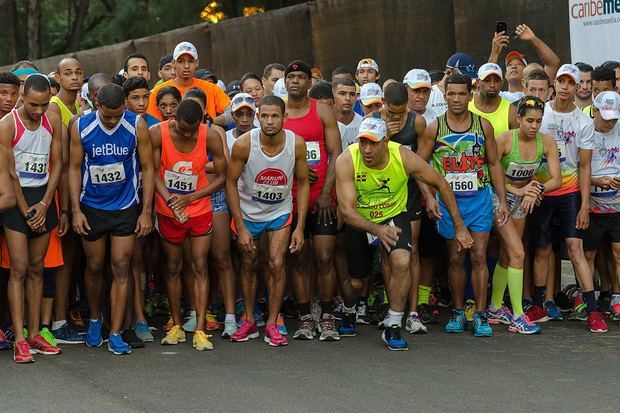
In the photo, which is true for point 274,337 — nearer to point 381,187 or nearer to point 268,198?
point 268,198

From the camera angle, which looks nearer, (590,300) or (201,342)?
(201,342)

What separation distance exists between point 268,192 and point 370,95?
1810mm

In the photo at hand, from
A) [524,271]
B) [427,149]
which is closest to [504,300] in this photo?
[524,271]

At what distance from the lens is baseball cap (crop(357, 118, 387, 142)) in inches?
365

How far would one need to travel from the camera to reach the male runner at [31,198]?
9117 millimetres

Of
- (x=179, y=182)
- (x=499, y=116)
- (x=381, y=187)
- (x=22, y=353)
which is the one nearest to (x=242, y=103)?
(x=179, y=182)

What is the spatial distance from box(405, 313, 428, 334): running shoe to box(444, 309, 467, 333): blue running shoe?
21 cm

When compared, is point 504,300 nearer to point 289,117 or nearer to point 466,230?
point 466,230

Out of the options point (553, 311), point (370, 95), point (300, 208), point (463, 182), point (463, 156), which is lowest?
point (553, 311)

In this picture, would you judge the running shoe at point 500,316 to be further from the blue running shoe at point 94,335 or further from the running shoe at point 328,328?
the blue running shoe at point 94,335

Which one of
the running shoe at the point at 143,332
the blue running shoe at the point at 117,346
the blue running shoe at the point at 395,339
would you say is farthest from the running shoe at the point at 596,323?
the blue running shoe at the point at 117,346

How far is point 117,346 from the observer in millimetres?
9320

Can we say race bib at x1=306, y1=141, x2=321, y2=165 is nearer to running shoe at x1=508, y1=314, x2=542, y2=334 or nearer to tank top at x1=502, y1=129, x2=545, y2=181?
tank top at x1=502, y1=129, x2=545, y2=181

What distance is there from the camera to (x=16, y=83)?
9734 millimetres
